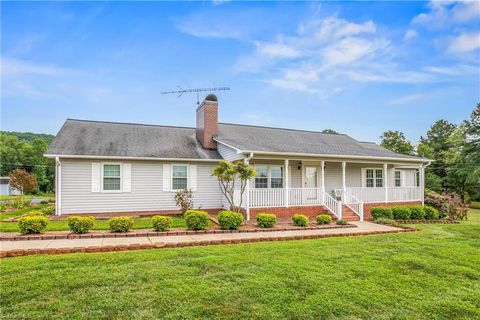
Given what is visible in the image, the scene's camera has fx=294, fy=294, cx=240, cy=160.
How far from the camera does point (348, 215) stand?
13602mm

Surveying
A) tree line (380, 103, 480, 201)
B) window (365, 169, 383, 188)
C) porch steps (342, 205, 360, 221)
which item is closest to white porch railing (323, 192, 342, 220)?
porch steps (342, 205, 360, 221)

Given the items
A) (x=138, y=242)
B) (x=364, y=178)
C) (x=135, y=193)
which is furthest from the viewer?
(x=364, y=178)

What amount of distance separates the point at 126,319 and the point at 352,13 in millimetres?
13971

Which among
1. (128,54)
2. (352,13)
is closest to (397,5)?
(352,13)

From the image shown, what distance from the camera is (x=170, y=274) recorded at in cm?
496

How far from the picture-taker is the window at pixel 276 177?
14.5m

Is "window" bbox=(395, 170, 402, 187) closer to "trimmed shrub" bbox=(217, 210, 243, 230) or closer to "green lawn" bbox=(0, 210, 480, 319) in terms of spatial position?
"green lawn" bbox=(0, 210, 480, 319)

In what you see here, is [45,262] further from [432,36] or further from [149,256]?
[432,36]

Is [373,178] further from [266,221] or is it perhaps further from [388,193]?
[266,221]

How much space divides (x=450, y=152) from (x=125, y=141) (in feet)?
95.6

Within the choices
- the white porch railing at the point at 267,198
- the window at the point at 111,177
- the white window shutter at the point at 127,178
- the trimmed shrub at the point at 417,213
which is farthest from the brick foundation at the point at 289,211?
the window at the point at 111,177

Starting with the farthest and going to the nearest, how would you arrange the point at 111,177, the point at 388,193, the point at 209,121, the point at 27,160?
the point at 27,160 → the point at 209,121 → the point at 388,193 → the point at 111,177

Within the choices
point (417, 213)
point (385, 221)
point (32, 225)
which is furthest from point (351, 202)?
point (32, 225)

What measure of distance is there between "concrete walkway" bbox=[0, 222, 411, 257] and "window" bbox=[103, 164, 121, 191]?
561 cm
